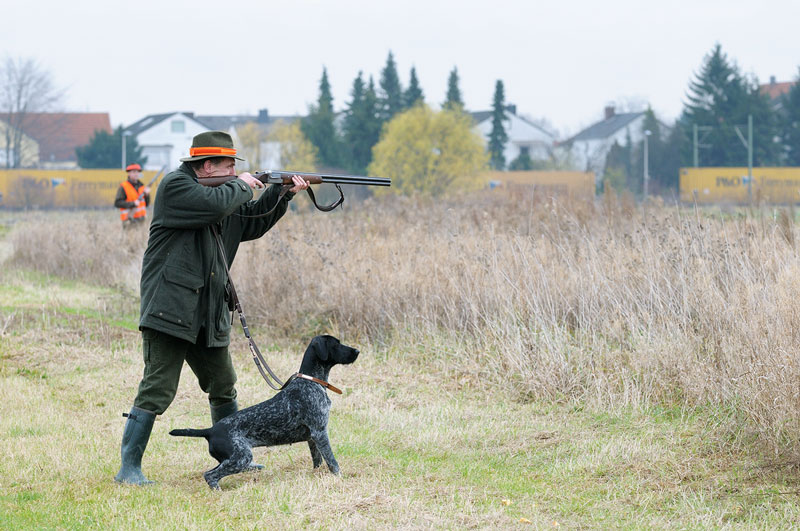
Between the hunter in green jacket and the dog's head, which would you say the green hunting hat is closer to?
the hunter in green jacket

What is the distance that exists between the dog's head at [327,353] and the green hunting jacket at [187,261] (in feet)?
1.80

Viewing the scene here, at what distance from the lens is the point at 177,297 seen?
5543 mm

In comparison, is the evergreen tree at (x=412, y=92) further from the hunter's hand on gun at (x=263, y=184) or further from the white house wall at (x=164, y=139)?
the hunter's hand on gun at (x=263, y=184)

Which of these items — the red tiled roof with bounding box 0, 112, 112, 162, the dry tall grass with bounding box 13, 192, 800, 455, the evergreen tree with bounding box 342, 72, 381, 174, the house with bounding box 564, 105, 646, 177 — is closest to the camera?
the dry tall grass with bounding box 13, 192, 800, 455

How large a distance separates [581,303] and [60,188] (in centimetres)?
4911

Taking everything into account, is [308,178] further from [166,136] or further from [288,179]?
[166,136]

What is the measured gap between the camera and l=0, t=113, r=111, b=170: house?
68.4 metres

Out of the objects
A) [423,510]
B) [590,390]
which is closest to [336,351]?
[423,510]

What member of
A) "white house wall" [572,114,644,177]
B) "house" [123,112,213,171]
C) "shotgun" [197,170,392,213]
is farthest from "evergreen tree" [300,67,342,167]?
"shotgun" [197,170,392,213]

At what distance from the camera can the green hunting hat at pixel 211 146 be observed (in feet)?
18.8

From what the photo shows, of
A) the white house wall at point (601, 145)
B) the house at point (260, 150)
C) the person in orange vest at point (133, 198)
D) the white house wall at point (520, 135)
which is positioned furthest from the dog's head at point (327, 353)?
the white house wall at point (520, 135)

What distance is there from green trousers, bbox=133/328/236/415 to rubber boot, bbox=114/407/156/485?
6 cm

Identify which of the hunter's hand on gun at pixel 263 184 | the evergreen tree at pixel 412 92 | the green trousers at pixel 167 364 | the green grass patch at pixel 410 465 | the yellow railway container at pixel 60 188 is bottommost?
the green grass patch at pixel 410 465

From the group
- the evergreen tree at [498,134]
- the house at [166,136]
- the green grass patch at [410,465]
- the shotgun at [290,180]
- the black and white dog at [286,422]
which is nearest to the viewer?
the green grass patch at [410,465]
